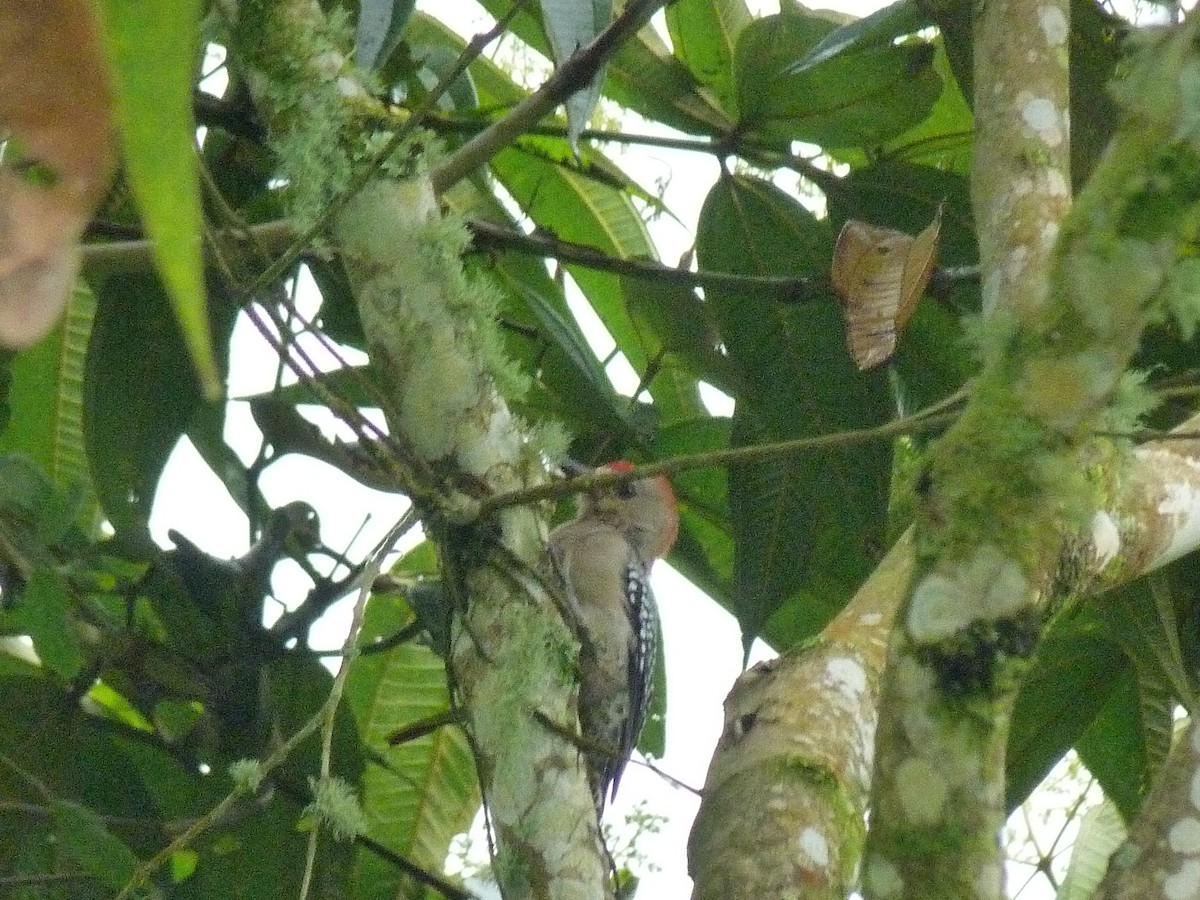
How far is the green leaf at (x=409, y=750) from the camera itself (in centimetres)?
346

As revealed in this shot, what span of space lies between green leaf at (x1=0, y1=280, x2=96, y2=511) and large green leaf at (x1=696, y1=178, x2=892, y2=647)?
55.5 inches

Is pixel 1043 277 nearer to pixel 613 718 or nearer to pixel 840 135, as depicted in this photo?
pixel 840 135

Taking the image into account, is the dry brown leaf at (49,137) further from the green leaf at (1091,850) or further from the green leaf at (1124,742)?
the green leaf at (1091,850)

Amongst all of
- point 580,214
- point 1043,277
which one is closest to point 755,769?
point 1043,277

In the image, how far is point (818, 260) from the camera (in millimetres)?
3154

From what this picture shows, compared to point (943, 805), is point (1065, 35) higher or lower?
higher

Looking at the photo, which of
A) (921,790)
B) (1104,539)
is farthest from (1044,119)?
(921,790)

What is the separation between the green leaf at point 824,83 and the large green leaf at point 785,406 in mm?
207

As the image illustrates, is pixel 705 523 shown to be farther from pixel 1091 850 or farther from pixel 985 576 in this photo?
pixel 985 576

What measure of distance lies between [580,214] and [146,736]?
59.3 inches

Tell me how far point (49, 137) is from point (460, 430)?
1644 millimetres

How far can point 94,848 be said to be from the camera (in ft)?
7.25

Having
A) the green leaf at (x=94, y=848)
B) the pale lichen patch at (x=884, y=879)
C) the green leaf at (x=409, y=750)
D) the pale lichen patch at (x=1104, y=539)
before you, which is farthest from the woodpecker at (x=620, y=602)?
the pale lichen patch at (x=884, y=879)

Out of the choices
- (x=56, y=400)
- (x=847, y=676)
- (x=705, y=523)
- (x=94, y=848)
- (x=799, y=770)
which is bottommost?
(x=94, y=848)
